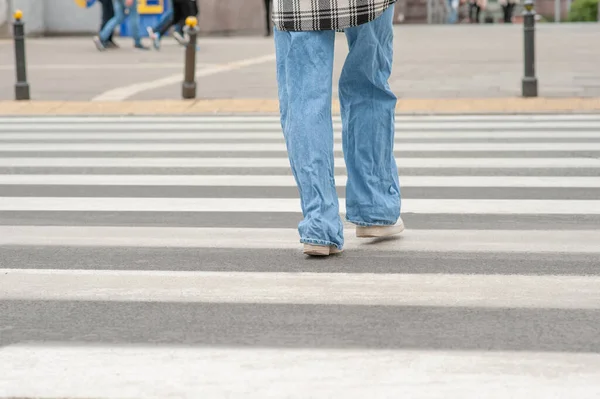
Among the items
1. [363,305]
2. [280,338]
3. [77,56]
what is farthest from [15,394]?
[77,56]

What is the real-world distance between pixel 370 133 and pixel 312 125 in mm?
387

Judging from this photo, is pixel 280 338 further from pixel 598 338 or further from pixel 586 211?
pixel 586 211

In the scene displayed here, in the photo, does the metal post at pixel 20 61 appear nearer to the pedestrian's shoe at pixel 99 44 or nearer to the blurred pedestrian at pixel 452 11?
the pedestrian's shoe at pixel 99 44

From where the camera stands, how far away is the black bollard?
462 inches

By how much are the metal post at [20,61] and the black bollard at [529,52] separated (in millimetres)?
4921

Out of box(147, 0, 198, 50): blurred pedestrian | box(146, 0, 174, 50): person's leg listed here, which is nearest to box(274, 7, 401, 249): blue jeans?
box(146, 0, 174, 50): person's leg

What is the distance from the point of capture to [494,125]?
1013 cm

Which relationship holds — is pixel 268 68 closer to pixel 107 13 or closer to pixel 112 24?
pixel 112 24

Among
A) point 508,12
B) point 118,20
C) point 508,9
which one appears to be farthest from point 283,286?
point 508,9

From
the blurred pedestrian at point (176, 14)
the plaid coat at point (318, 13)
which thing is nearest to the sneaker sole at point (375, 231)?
the plaid coat at point (318, 13)

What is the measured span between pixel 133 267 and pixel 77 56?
50.3 ft

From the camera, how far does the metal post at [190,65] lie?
12.3 meters

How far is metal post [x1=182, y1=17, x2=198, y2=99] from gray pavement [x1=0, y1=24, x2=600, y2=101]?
42cm

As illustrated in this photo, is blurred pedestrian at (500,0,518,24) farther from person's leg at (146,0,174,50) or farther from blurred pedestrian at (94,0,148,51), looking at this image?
blurred pedestrian at (94,0,148,51)
